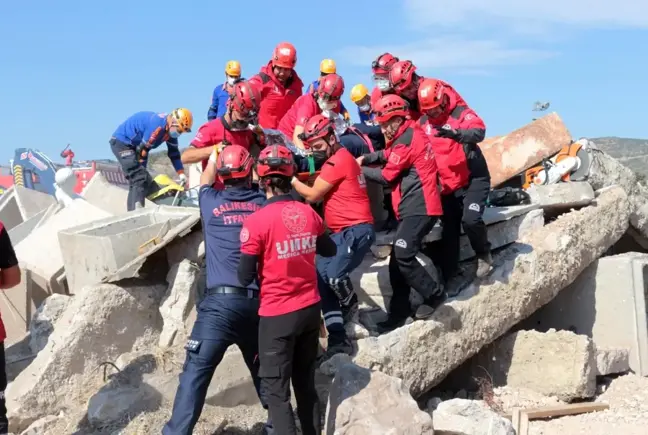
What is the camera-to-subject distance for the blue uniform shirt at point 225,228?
4.70 m

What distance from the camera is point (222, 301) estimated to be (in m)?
4.63

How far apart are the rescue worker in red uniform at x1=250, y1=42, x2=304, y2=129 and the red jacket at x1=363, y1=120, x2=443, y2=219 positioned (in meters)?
1.81

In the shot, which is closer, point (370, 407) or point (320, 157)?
point (370, 407)

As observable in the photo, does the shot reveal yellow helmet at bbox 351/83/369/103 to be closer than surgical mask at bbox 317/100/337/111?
No

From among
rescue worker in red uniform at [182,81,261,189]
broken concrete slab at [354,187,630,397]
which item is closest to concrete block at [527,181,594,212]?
broken concrete slab at [354,187,630,397]

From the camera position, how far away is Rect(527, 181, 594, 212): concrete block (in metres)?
8.09

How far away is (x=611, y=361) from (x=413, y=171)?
323cm

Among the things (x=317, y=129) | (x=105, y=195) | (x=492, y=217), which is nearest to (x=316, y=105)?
(x=317, y=129)

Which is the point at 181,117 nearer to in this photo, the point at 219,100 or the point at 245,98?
the point at 219,100

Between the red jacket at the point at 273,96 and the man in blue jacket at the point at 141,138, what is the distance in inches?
55.2

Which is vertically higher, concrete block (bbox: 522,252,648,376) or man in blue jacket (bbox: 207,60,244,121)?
man in blue jacket (bbox: 207,60,244,121)

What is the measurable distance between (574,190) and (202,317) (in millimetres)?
5112

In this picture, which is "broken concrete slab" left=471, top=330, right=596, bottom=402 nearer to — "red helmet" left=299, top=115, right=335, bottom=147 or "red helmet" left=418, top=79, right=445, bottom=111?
"red helmet" left=418, top=79, right=445, bottom=111

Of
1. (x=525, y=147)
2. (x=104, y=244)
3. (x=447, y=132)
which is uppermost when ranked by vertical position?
(x=447, y=132)
